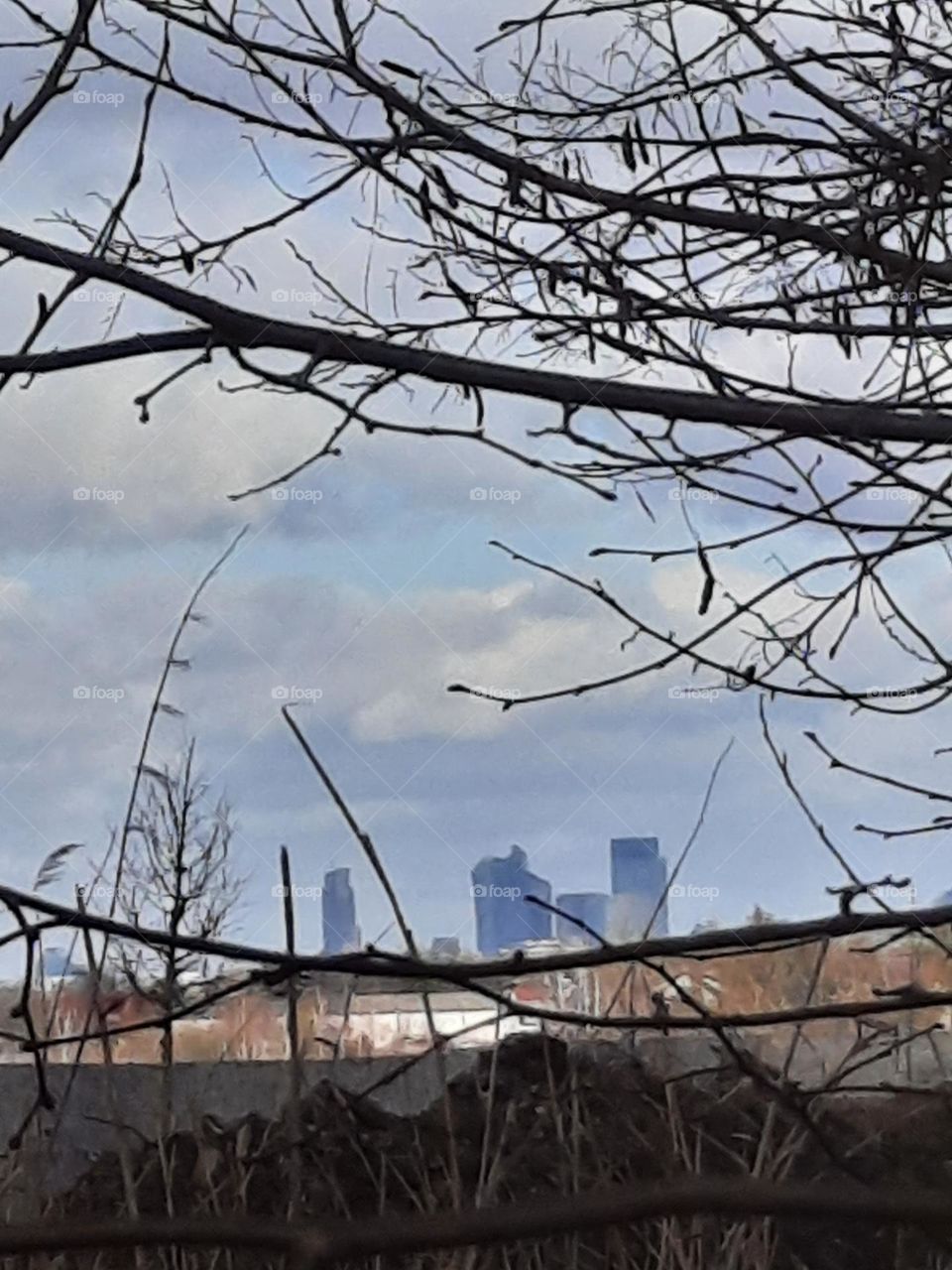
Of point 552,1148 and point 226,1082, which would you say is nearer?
point 226,1082

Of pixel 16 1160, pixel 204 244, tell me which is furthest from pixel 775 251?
pixel 16 1160

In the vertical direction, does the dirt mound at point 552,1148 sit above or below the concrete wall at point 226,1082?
below

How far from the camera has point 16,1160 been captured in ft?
3.07

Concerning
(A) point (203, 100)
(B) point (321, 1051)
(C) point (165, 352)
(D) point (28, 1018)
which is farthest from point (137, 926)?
(A) point (203, 100)

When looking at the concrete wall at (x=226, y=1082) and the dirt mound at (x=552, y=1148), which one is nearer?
the concrete wall at (x=226, y=1082)

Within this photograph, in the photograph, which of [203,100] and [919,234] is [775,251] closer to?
[919,234]

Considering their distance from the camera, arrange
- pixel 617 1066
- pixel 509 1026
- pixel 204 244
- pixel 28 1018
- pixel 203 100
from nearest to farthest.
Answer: pixel 28 1018 < pixel 509 1026 < pixel 203 100 < pixel 204 244 < pixel 617 1066

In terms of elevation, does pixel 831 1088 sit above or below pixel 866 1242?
above

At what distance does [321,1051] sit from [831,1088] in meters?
0.33

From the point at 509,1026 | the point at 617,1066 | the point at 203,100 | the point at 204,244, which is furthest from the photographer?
the point at 617,1066

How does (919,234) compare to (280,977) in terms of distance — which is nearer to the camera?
(280,977)

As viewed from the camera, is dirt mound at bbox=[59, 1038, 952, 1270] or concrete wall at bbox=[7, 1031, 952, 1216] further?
dirt mound at bbox=[59, 1038, 952, 1270]

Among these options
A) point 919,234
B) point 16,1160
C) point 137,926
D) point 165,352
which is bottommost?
point 16,1160

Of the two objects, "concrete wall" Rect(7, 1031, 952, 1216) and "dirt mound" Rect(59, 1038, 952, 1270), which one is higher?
"concrete wall" Rect(7, 1031, 952, 1216)
